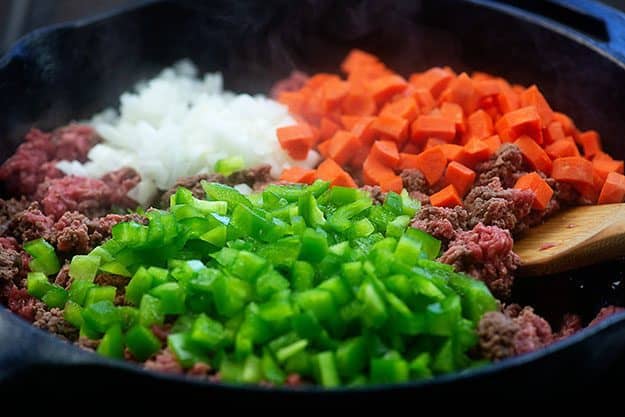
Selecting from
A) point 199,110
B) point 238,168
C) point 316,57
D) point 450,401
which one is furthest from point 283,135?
point 450,401

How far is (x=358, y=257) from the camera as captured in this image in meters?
1.54

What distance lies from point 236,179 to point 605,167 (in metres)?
1.06

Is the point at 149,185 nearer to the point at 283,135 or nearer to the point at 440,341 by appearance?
the point at 283,135

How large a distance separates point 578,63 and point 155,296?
5.02 feet

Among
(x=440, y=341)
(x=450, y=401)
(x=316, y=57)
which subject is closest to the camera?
(x=450, y=401)

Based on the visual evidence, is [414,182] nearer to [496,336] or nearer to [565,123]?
[565,123]

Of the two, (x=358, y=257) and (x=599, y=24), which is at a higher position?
(x=599, y=24)

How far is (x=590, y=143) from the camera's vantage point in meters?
2.24

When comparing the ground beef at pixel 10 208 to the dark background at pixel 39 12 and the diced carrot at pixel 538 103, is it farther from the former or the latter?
the diced carrot at pixel 538 103

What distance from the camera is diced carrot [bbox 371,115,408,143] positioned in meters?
2.16

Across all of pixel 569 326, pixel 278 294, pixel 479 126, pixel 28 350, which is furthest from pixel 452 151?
pixel 28 350

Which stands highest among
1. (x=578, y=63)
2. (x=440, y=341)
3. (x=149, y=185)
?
(x=578, y=63)

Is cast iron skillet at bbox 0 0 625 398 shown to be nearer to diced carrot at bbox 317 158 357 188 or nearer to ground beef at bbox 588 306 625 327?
ground beef at bbox 588 306 625 327

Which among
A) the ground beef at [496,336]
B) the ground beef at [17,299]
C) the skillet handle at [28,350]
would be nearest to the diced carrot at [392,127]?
the ground beef at [496,336]
